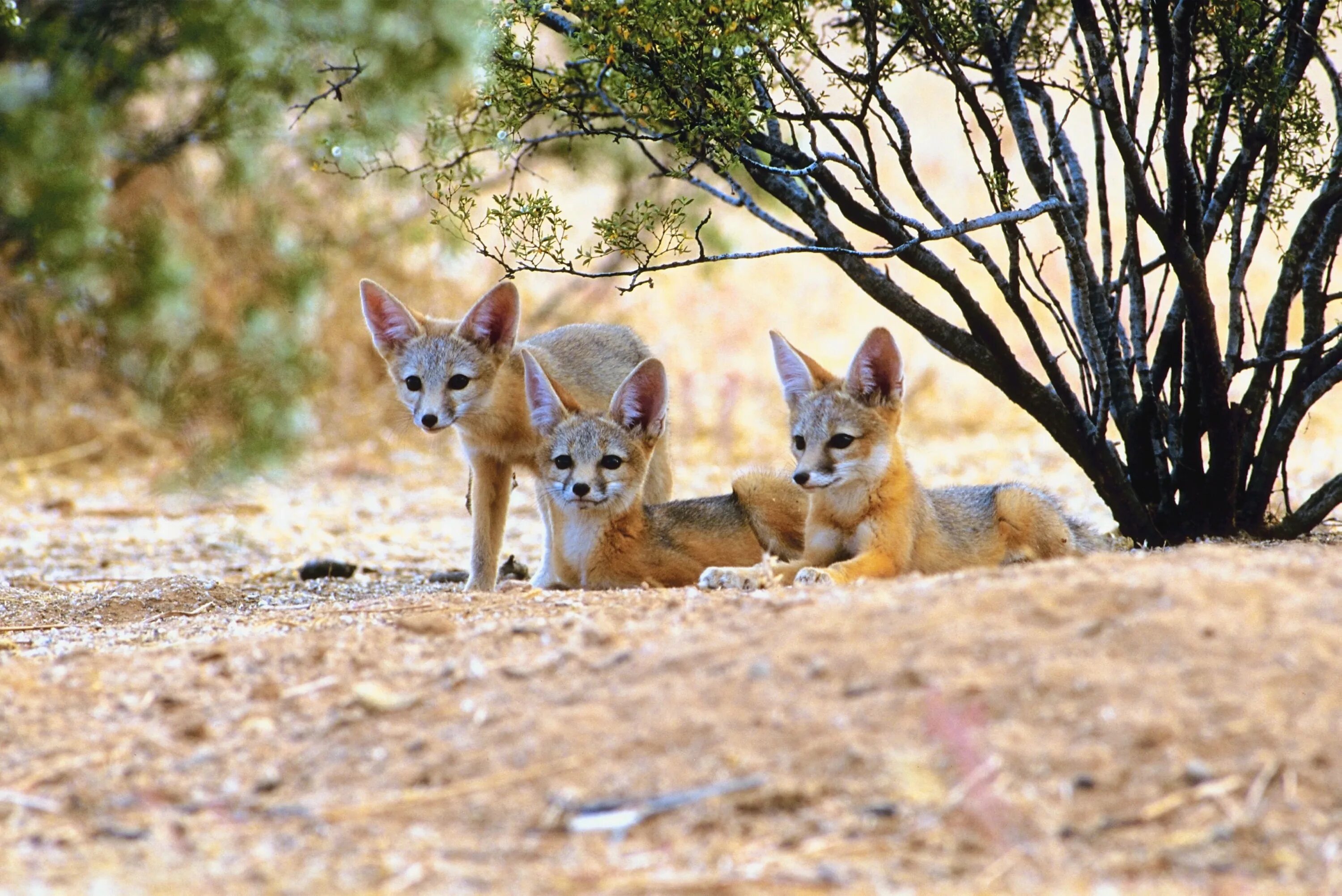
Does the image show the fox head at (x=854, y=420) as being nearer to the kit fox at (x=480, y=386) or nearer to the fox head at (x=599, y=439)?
the fox head at (x=599, y=439)

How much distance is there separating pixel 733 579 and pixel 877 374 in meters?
1.00

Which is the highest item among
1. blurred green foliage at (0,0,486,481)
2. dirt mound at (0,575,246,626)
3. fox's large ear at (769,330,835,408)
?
blurred green foliage at (0,0,486,481)

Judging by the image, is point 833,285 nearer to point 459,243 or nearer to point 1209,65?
point 459,243

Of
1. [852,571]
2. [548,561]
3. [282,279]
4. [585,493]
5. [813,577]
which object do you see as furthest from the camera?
[282,279]

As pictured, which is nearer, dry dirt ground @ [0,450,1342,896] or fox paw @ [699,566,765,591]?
dry dirt ground @ [0,450,1342,896]

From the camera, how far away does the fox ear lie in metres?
5.45

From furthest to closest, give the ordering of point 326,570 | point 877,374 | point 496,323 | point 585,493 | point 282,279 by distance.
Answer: point 282,279, point 326,570, point 496,323, point 585,493, point 877,374

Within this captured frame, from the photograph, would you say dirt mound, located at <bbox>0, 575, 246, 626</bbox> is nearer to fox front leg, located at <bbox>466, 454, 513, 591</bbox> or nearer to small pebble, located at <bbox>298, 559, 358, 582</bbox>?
small pebble, located at <bbox>298, 559, 358, 582</bbox>

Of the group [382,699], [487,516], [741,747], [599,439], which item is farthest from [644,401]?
[741,747]

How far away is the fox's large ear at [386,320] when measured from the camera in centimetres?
597

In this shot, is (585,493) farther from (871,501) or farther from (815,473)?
(871,501)

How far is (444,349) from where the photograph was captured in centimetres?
584

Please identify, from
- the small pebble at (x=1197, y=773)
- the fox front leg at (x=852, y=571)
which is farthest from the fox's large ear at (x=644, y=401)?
the small pebble at (x=1197, y=773)

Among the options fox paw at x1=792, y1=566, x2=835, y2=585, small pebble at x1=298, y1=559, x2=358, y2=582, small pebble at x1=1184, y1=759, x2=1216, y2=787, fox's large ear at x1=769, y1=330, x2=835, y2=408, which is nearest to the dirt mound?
small pebble at x1=298, y1=559, x2=358, y2=582
